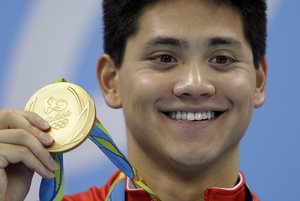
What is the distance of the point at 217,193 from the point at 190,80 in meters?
0.31

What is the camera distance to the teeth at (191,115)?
1653 millimetres

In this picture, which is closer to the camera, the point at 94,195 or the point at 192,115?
the point at 192,115

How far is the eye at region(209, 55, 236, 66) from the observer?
1658 mm

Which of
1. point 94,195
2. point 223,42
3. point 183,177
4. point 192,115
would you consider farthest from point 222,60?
point 94,195

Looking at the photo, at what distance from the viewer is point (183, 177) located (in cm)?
177

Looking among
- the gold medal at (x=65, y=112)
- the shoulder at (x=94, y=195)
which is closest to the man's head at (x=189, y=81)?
the gold medal at (x=65, y=112)

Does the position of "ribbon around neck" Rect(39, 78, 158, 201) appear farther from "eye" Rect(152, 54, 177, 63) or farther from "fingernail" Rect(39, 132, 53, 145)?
"eye" Rect(152, 54, 177, 63)

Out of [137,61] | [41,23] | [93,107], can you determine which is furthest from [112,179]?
[41,23]

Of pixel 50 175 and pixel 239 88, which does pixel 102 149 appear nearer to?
pixel 50 175

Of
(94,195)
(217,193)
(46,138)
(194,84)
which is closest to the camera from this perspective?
(46,138)

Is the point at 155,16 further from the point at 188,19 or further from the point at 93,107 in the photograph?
the point at 93,107

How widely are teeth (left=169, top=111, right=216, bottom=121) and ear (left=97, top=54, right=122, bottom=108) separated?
205 millimetres

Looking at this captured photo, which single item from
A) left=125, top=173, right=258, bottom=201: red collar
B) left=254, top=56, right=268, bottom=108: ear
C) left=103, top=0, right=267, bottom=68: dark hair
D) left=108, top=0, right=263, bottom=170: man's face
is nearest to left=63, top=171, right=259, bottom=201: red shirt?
left=125, top=173, right=258, bottom=201: red collar

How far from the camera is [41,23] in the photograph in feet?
8.07
